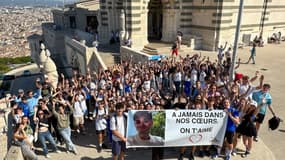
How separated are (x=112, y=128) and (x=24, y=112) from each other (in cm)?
307

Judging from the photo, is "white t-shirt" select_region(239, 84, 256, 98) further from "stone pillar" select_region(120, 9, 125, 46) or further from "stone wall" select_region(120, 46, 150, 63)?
"stone pillar" select_region(120, 9, 125, 46)

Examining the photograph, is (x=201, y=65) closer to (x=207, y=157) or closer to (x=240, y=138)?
(x=240, y=138)

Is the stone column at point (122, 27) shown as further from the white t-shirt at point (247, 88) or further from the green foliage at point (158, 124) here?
the green foliage at point (158, 124)

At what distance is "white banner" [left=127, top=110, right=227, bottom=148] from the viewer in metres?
6.69

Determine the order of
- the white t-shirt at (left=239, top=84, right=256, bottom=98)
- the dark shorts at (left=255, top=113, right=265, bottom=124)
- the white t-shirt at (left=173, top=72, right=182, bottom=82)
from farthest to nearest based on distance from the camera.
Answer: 1. the white t-shirt at (left=173, top=72, right=182, bottom=82)
2. the white t-shirt at (left=239, top=84, right=256, bottom=98)
3. the dark shorts at (left=255, top=113, right=265, bottom=124)

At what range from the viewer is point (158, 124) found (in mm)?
6742

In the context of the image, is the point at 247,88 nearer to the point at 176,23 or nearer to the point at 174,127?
the point at 174,127

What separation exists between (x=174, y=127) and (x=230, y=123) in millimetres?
1572

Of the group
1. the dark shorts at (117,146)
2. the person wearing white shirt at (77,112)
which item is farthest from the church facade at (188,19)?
the dark shorts at (117,146)

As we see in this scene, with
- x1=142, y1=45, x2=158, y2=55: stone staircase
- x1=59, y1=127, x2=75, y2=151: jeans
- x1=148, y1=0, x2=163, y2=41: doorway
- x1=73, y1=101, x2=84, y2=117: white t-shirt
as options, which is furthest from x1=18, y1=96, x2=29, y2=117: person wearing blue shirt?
x1=148, y1=0, x2=163, y2=41: doorway

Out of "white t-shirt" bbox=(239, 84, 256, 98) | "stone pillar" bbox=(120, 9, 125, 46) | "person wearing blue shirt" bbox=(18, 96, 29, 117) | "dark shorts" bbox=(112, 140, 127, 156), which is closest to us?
"dark shorts" bbox=(112, 140, 127, 156)

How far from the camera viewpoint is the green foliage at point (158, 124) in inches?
263

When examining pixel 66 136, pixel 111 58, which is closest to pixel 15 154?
pixel 66 136

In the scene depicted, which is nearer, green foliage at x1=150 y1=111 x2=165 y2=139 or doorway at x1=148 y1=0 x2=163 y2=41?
green foliage at x1=150 y1=111 x2=165 y2=139
